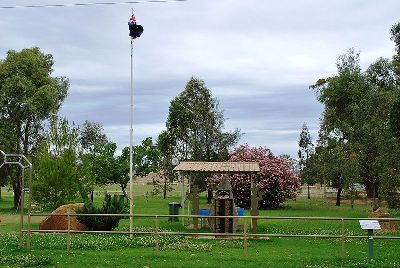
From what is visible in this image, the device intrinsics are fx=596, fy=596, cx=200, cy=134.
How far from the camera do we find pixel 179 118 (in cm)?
5394

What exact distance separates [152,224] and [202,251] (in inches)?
433

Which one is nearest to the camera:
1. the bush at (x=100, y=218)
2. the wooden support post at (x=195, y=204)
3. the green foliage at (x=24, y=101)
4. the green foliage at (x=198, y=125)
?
the bush at (x=100, y=218)

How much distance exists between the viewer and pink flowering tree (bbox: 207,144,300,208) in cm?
4701

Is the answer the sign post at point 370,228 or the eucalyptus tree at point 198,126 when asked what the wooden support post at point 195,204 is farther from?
the eucalyptus tree at point 198,126

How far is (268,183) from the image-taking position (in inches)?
1859

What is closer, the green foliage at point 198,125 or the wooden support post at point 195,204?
the wooden support post at point 195,204

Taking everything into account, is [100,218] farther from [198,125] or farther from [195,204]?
[198,125]

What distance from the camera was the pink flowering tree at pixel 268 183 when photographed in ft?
154

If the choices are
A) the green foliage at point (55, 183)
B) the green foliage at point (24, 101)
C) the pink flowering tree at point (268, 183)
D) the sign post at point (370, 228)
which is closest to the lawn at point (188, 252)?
the sign post at point (370, 228)

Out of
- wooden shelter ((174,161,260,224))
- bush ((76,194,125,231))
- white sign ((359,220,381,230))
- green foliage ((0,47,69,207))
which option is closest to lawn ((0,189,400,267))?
Result: white sign ((359,220,381,230))

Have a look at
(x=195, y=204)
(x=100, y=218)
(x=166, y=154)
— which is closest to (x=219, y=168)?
(x=195, y=204)

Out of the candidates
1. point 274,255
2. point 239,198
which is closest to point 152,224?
point 274,255

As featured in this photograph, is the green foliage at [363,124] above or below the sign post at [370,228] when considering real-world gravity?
above

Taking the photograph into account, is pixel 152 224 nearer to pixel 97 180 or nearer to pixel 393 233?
pixel 393 233
